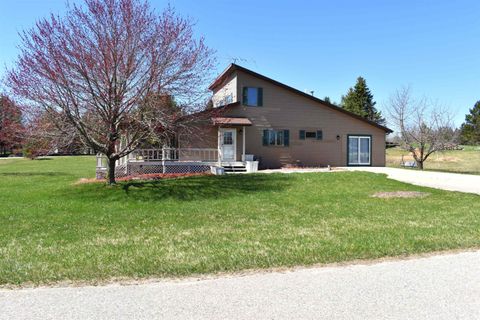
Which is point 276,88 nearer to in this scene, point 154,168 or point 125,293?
point 154,168

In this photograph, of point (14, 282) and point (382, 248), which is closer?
point (14, 282)

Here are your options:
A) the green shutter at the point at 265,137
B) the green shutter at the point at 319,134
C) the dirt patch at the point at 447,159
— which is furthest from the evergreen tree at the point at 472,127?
the green shutter at the point at 265,137

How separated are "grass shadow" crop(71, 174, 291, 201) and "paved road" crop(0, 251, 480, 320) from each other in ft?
22.4

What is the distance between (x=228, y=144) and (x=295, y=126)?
458 centimetres

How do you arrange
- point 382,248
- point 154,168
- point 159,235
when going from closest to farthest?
point 382,248, point 159,235, point 154,168

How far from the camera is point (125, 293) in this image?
12.5 feet

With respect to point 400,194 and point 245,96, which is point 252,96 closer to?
point 245,96

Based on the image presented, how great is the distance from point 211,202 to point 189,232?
11.6 ft

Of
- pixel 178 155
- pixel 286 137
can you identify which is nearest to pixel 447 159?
pixel 286 137

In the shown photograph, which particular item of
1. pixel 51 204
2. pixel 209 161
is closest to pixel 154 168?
pixel 209 161

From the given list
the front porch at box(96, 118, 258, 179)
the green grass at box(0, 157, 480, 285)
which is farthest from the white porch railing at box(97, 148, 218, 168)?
the green grass at box(0, 157, 480, 285)

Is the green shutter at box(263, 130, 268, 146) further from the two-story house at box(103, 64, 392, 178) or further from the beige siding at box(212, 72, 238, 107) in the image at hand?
the beige siding at box(212, 72, 238, 107)

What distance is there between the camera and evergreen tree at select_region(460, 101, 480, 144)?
61.4 m

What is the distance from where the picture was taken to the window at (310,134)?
893 inches
